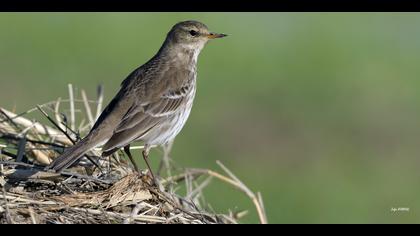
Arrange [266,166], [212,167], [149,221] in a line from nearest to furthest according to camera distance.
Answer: [149,221], [212,167], [266,166]

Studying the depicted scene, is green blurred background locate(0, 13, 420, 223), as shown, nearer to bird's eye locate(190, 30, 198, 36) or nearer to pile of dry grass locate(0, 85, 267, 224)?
bird's eye locate(190, 30, 198, 36)

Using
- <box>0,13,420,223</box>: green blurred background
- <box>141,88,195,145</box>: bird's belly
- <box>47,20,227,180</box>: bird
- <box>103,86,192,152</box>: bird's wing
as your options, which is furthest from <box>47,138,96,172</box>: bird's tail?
<box>0,13,420,223</box>: green blurred background

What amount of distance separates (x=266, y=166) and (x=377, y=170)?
218 cm

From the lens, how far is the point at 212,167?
16.9m

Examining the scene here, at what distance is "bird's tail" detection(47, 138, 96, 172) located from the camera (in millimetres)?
8281

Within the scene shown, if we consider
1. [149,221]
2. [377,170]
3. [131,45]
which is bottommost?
[377,170]

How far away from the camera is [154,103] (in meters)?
9.96

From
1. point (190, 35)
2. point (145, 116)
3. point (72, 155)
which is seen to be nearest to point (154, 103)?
point (145, 116)

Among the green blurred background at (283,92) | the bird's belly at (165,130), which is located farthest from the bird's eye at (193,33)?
the green blurred background at (283,92)

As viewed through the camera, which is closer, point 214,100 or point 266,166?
point 266,166

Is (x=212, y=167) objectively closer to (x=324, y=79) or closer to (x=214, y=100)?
(x=214, y=100)

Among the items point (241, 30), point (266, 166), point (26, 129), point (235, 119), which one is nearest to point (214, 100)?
point (235, 119)

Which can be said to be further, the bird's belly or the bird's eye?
the bird's eye

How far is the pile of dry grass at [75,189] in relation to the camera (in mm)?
7523
